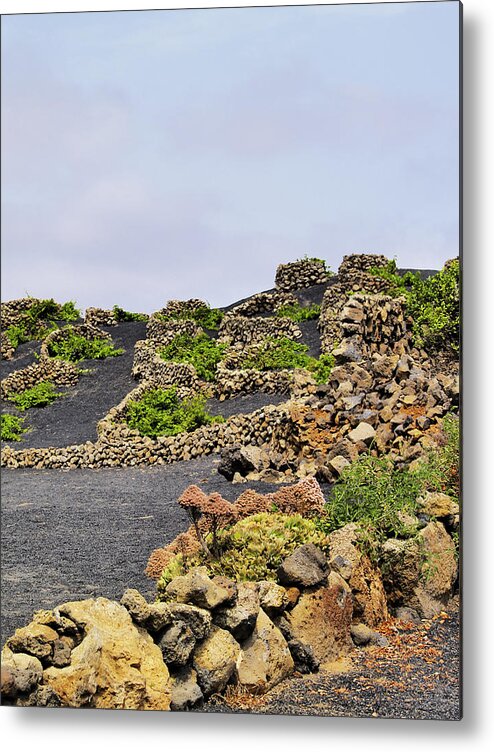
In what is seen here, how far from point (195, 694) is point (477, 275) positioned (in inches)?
117

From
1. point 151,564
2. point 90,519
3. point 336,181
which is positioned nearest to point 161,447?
point 90,519

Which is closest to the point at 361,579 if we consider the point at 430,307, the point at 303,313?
the point at 430,307

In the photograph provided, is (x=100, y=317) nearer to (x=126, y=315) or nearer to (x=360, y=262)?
(x=126, y=315)

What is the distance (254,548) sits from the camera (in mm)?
6207

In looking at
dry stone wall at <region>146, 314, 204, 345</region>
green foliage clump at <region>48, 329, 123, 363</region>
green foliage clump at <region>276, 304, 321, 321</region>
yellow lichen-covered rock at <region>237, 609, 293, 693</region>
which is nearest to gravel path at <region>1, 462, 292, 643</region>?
yellow lichen-covered rock at <region>237, 609, 293, 693</region>

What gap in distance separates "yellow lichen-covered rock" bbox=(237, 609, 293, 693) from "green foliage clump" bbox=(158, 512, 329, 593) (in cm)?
38

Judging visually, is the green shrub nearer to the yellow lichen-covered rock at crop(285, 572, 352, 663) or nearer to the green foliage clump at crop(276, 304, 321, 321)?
the yellow lichen-covered rock at crop(285, 572, 352, 663)

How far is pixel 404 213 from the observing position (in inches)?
273

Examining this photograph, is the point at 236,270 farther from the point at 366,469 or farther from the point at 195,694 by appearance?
the point at 195,694

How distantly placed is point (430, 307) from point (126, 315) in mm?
2513

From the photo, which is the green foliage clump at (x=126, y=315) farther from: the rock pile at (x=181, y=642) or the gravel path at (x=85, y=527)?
the rock pile at (x=181, y=642)

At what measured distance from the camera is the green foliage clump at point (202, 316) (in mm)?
8414

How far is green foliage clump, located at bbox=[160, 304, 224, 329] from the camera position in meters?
8.41

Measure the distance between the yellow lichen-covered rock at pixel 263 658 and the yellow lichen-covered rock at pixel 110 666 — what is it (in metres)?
0.46
